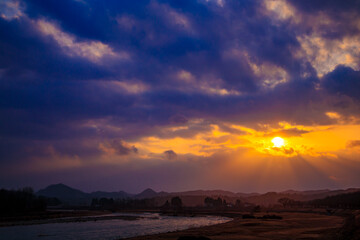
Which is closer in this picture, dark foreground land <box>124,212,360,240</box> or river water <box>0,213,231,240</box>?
dark foreground land <box>124,212,360,240</box>

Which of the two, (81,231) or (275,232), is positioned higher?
(275,232)

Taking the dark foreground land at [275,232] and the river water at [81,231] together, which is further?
the river water at [81,231]

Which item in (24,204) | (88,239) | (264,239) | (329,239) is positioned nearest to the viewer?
(329,239)

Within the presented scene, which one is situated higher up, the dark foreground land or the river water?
the dark foreground land

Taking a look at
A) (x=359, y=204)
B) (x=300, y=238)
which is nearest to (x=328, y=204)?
(x=359, y=204)

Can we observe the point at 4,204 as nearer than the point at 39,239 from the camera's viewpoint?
No

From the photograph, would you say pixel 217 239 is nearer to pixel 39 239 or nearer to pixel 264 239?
pixel 264 239

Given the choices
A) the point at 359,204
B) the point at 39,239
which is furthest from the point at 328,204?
the point at 39,239

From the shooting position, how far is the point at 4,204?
134m

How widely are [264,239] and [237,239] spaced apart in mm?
4181

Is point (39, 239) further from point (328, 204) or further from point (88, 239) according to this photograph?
point (328, 204)

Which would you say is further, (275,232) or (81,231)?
(81,231)

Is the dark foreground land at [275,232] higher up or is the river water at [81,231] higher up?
the dark foreground land at [275,232]

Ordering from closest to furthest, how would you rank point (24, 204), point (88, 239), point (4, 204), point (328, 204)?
point (88, 239) → point (4, 204) → point (24, 204) → point (328, 204)
